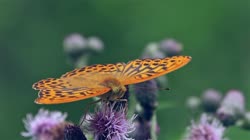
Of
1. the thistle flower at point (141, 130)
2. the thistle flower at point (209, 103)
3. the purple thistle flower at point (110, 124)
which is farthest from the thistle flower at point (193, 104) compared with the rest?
the purple thistle flower at point (110, 124)

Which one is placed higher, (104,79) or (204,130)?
(104,79)

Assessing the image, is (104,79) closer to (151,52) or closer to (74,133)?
(74,133)

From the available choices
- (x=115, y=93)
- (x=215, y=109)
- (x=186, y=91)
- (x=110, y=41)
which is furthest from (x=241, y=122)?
(x=110, y=41)

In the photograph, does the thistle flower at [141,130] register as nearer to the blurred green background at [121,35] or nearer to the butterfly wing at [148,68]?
the butterfly wing at [148,68]

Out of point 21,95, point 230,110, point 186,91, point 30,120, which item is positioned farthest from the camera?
point 21,95

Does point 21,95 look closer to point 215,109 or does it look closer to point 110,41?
point 110,41

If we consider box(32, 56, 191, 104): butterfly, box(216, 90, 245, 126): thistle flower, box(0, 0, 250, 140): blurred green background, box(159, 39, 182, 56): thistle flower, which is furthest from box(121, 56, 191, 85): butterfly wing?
box(0, 0, 250, 140): blurred green background

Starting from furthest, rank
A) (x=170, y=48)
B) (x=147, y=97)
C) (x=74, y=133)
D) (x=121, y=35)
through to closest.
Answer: (x=121, y=35), (x=170, y=48), (x=147, y=97), (x=74, y=133)

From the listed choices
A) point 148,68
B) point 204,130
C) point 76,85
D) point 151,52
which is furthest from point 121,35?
point 76,85
